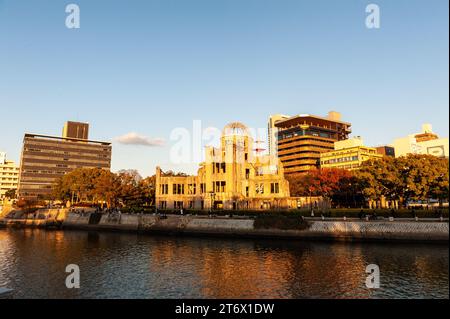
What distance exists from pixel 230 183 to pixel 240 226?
81.5 feet

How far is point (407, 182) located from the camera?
64.0 m

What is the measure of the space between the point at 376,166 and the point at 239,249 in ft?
134

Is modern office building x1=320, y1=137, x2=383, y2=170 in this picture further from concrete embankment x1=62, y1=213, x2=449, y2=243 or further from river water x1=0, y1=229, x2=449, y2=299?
river water x1=0, y1=229, x2=449, y2=299

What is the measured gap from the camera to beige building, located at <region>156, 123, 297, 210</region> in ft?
294

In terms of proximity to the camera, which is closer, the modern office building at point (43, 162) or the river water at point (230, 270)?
the river water at point (230, 270)

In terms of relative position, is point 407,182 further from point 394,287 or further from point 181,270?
point 181,270

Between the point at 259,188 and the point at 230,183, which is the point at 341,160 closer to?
the point at 259,188

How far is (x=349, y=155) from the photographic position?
178875 mm

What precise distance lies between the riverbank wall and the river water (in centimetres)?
256

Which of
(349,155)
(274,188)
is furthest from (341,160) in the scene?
(274,188)

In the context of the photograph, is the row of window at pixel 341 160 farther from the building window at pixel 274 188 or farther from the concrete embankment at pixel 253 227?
the concrete embankment at pixel 253 227

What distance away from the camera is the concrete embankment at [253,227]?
50.3 meters

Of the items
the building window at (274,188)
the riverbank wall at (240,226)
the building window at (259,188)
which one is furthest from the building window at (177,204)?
the building window at (274,188)
